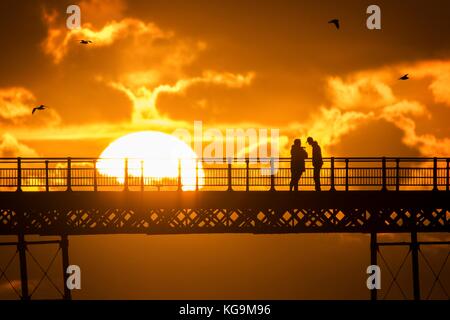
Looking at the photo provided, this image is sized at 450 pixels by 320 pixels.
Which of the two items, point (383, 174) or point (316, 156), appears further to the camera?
point (383, 174)

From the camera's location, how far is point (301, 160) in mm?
35344

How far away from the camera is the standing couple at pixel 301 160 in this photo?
35188 mm

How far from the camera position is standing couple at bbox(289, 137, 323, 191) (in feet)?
115

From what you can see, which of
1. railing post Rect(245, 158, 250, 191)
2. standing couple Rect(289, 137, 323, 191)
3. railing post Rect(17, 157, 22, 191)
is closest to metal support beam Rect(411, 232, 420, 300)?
standing couple Rect(289, 137, 323, 191)

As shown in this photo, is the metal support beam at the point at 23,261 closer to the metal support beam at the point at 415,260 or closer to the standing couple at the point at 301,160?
the standing couple at the point at 301,160

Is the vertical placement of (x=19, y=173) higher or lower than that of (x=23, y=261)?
higher

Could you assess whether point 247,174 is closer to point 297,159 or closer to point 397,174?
point 297,159

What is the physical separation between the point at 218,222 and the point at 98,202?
4.11m

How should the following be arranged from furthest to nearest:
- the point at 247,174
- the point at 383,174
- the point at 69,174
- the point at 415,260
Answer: the point at 415,260 < the point at 383,174 < the point at 247,174 < the point at 69,174

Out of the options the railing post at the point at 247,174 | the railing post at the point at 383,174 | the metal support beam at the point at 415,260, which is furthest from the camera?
the metal support beam at the point at 415,260

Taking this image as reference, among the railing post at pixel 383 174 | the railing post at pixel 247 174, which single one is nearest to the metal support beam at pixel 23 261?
the railing post at pixel 247 174

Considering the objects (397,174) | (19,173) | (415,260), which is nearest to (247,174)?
(397,174)
